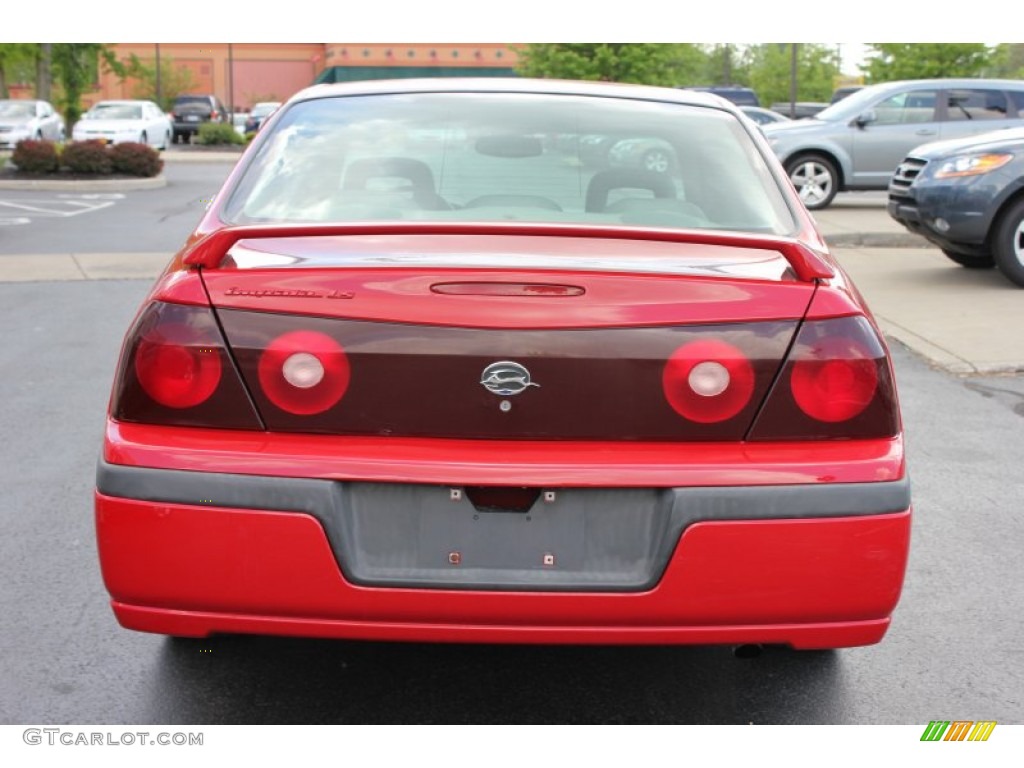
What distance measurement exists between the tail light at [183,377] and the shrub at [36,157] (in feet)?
71.9

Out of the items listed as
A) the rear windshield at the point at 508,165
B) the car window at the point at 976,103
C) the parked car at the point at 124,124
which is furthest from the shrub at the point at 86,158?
the rear windshield at the point at 508,165

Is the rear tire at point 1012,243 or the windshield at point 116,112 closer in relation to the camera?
the rear tire at point 1012,243

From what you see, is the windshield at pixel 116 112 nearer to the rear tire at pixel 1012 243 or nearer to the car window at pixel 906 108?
the car window at pixel 906 108

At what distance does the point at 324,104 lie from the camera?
3.94 m

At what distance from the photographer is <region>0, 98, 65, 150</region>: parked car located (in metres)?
32.1

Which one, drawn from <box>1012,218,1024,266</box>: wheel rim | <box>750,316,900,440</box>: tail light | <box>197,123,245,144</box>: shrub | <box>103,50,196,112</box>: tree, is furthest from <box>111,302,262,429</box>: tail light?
<box>103,50,196,112</box>: tree

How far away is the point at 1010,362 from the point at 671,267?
5.38 metres

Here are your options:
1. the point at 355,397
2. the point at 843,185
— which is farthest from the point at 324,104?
the point at 843,185

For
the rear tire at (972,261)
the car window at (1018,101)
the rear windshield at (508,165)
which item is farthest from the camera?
the car window at (1018,101)

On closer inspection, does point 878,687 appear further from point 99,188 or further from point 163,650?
point 99,188

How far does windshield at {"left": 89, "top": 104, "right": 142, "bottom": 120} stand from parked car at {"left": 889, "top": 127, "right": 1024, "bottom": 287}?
29.2 meters

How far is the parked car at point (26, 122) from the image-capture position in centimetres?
3212

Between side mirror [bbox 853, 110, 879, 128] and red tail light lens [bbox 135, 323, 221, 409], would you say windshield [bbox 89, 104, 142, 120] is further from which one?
red tail light lens [bbox 135, 323, 221, 409]

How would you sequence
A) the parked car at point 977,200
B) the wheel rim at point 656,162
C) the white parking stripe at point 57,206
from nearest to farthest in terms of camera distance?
the wheel rim at point 656,162
the parked car at point 977,200
the white parking stripe at point 57,206
